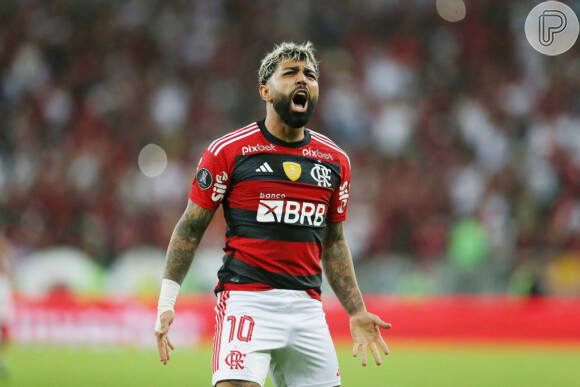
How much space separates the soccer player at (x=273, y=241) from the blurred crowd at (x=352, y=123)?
33.7 ft

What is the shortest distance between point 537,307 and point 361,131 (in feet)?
18.8

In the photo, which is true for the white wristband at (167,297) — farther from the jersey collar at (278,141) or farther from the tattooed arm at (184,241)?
the jersey collar at (278,141)

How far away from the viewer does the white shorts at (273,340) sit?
457 cm

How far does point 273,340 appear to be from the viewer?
4.66 m

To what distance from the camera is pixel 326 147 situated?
5.14 meters

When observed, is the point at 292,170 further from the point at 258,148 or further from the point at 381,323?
the point at 381,323

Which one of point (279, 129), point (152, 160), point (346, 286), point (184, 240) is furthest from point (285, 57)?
point (152, 160)

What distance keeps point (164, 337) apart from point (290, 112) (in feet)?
4.85

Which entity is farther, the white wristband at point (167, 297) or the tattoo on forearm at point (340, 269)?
the tattoo on forearm at point (340, 269)

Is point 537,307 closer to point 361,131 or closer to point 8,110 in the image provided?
point 361,131

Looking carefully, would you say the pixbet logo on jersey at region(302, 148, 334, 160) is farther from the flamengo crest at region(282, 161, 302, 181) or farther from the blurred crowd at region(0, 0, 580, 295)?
the blurred crowd at region(0, 0, 580, 295)

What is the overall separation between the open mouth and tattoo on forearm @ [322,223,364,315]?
83 centimetres

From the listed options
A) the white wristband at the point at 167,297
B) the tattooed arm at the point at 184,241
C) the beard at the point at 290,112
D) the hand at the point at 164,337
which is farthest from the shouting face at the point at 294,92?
the hand at the point at 164,337

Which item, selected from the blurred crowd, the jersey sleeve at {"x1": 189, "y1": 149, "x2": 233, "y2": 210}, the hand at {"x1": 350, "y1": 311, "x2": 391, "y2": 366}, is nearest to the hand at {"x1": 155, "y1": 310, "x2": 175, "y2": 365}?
the jersey sleeve at {"x1": 189, "y1": 149, "x2": 233, "y2": 210}
